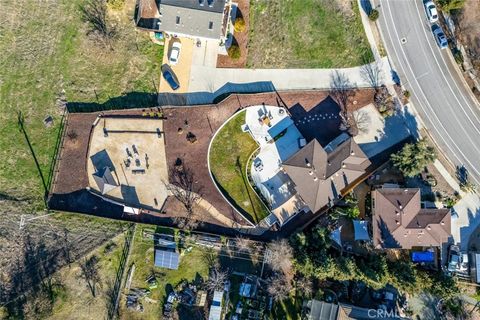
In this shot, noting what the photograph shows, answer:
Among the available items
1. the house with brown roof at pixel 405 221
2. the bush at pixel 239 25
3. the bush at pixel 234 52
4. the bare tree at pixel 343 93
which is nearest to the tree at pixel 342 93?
the bare tree at pixel 343 93

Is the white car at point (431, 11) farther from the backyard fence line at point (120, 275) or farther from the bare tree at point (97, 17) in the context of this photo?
the backyard fence line at point (120, 275)

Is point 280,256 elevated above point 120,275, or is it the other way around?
point 280,256

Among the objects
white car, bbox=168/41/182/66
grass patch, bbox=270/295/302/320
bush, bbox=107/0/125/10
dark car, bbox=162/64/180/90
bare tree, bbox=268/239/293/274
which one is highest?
bush, bbox=107/0/125/10

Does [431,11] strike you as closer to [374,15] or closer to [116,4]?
[374,15]

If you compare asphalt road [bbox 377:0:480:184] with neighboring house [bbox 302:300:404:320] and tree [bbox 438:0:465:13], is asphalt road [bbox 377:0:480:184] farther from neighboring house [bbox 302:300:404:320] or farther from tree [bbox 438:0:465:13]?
neighboring house [bbox 302:300:404:320]

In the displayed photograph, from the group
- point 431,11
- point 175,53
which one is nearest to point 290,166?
point 175,53

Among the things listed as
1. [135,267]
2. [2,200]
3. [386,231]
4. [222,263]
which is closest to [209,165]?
[222,263]

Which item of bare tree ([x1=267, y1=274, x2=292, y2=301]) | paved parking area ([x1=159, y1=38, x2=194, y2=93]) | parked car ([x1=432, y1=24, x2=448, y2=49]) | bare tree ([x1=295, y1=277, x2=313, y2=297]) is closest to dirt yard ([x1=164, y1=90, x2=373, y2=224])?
paved parking area ([x1=159, y1=38, x2=194, y2=93])
